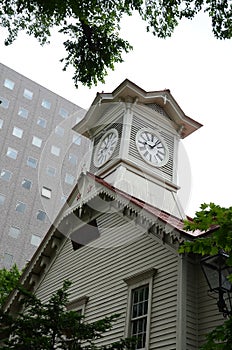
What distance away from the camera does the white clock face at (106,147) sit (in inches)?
714

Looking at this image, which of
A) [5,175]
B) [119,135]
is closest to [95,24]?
[119,135]

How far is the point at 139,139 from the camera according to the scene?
1803 cm

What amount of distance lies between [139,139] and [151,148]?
25.4 inches

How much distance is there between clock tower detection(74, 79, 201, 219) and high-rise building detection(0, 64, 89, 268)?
31.7 m

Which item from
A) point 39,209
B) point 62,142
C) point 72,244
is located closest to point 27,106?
point 62,142

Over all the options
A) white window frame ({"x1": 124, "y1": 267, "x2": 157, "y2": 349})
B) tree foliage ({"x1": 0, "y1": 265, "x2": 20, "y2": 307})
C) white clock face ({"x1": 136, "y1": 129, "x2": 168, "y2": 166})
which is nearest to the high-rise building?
tree foliage ({"x1": 0, "y1": 265, "x2": 20, "y2": 307})

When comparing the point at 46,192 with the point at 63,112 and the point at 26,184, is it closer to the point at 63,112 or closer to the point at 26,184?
the point at 26,184

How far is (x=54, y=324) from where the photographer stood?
859cm

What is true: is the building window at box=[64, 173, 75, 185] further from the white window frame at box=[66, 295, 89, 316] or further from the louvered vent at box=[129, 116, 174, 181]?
the white window frame at box=[66, 295, 89, 316]

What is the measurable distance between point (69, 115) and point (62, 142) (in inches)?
181

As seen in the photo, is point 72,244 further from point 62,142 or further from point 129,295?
point 62,142

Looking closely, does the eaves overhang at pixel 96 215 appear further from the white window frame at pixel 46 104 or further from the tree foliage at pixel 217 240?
the white window frame at pixel 46 104

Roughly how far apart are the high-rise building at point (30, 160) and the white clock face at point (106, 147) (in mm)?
Answer: 31583

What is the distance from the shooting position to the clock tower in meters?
16.8
